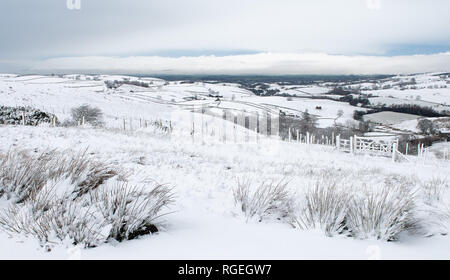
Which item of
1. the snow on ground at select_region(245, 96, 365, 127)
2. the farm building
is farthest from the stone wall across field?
the farm building

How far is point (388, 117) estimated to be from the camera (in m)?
66.8

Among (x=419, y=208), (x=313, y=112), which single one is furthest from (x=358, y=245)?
(x=313, y=112)

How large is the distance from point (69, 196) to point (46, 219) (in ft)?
2.86

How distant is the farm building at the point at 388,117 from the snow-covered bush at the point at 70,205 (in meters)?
71.3

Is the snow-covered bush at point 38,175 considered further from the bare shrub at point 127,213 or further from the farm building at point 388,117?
the farm building at point 388,117

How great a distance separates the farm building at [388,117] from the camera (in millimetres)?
63438

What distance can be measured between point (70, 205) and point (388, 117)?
77443 millimetres

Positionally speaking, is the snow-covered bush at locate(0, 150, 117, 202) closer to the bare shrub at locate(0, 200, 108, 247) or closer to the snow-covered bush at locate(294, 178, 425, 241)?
the bare shrub at locate(0, 200, 108, 247)

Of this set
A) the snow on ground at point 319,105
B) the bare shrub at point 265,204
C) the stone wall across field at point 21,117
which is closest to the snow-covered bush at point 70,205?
the bare shrub at point 265,204

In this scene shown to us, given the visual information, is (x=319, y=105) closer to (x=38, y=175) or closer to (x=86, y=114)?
(x=86, y=114)

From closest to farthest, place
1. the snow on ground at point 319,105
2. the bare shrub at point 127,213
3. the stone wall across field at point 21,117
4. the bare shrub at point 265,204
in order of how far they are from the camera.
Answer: the bare shrub at point 127,213, the bare shrub at point 265,204, the stone wall across field at point 21,117, the snow on ground at point 319,105

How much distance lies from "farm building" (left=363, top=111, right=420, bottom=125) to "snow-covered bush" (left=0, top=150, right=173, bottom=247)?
71294 mm

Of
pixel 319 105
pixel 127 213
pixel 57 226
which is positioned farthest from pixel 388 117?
pixel 57 226
